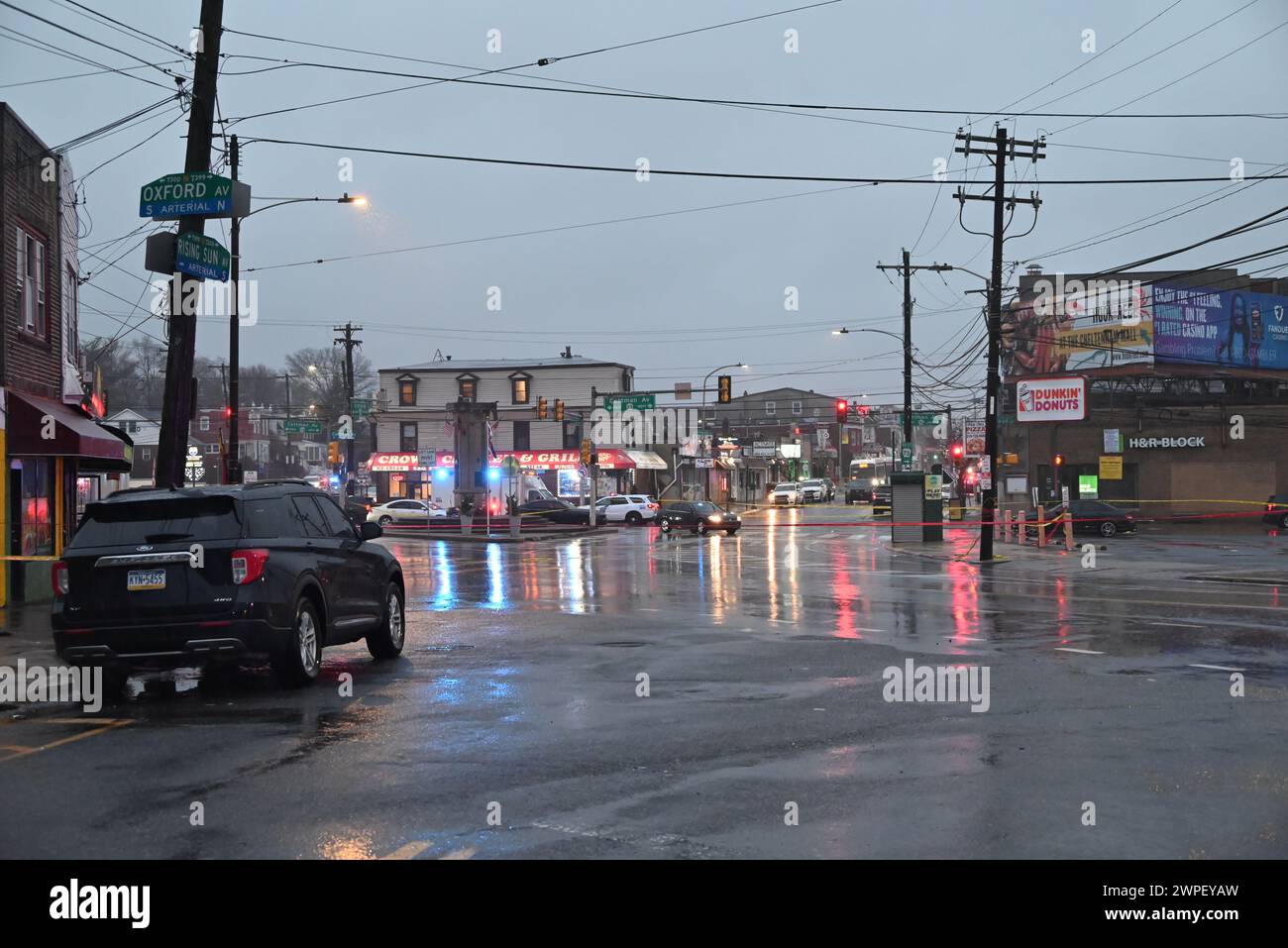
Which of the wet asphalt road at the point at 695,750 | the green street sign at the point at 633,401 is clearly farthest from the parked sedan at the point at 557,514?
the wet asphalt road at the point at 695,750

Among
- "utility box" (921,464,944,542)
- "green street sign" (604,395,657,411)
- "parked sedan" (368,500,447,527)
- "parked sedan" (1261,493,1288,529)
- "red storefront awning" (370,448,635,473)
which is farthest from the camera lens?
"red storefront awning" (370,448,635,473)

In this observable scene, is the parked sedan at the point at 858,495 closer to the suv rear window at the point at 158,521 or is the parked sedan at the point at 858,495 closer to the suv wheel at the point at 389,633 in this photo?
the suv wheel at the point at 389,633

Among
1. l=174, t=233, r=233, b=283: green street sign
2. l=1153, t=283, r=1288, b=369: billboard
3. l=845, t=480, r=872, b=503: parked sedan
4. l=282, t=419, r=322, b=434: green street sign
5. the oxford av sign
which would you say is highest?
l=1153, t=283, r=1288, b=369: billboard

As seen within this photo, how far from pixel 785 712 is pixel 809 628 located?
6187 mm

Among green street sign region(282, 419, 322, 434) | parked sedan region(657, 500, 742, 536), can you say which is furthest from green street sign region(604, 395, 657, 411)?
green street sign region(282, 419, 322, 434)

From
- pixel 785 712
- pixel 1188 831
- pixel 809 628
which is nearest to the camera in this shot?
pixel 1188 831

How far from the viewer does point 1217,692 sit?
33.1ft

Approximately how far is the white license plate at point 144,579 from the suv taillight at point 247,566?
62cm

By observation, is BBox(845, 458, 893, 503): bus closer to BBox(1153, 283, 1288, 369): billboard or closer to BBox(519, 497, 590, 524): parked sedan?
BBox(1153, 283, 1288, 369): billboard

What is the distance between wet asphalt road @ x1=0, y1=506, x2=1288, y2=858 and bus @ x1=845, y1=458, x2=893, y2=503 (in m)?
56.3

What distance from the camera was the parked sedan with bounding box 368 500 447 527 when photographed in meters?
53.1

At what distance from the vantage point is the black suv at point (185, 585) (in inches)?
389

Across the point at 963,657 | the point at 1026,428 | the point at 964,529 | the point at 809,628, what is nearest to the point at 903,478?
the point at 964,529
